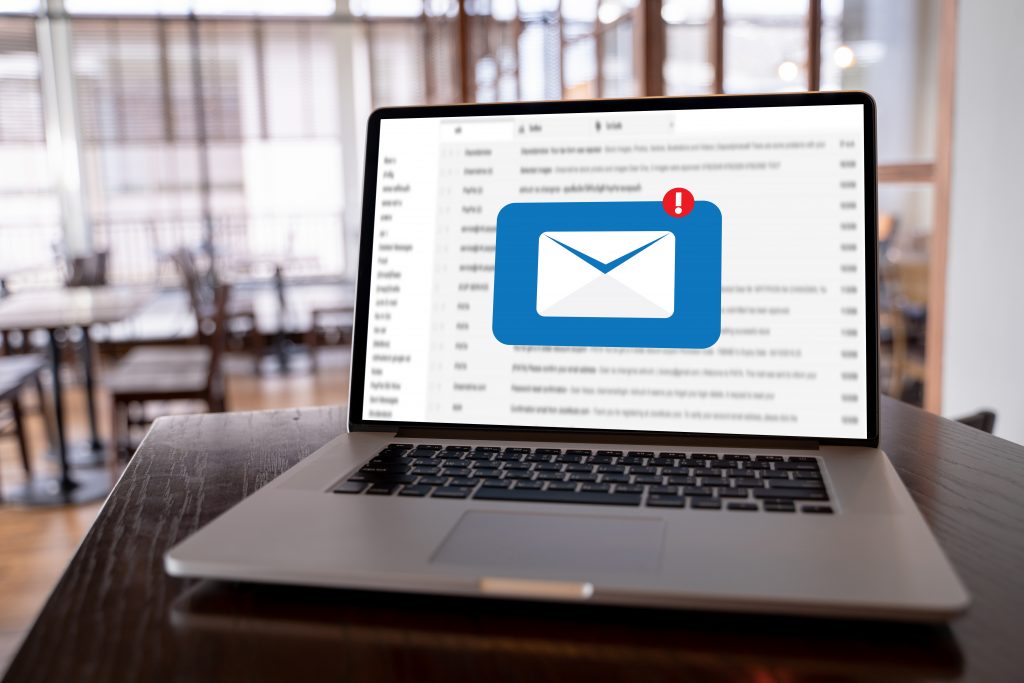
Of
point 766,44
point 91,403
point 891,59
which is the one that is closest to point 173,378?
point 91,403

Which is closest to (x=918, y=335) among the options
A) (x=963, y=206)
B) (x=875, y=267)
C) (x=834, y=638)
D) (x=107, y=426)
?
(x=963, y=206)

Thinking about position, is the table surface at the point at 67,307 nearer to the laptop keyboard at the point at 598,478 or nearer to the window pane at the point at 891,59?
the window pane at the point at 891,59

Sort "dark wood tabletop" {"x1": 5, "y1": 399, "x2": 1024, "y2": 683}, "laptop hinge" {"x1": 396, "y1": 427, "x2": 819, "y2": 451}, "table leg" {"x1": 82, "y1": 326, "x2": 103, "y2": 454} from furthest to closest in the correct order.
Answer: "table leg" {"x1": 82, "y1": 326, "x2": 103, "y2": 454} → "laptop hinge" {"x1": 396, "y1": 427, "x2": 819, "y2": 451} → "dark wood tabletop" {"x1": 5, "y1": 399, "x2": 1024, "y2": 683}

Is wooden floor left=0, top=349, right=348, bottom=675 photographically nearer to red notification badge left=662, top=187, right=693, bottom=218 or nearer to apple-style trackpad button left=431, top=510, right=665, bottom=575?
apple-style trackpad button left=431, top=510, right=665, bottom=575

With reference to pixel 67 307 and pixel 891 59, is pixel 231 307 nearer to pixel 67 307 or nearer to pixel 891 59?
pixel 67 307

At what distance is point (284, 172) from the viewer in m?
7.32

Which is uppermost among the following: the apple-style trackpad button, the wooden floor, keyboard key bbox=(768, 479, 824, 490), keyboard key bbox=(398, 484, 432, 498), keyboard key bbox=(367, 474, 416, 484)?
keyboard key bbox=(367, 474, 416, 484)

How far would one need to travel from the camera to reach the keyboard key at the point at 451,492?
51 centimetres

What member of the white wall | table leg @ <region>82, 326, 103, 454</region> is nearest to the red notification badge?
the white wall

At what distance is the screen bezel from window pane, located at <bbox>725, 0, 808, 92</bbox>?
1389mm

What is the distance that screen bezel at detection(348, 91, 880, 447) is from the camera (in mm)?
613

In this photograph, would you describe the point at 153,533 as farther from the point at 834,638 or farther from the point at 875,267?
the point at 875,267

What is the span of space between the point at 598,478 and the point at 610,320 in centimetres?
15

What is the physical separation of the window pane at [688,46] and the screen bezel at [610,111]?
1.41 m
